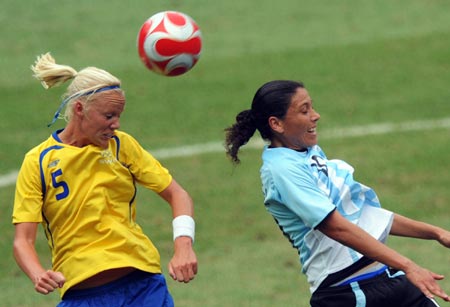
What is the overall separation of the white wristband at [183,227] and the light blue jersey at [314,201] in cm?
47

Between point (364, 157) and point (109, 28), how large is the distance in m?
6.70

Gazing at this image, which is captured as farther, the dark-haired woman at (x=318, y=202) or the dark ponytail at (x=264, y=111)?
the dark ponytail at (x=264, y=111)

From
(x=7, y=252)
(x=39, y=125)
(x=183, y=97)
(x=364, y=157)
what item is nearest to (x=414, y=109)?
(x=364, y=157)

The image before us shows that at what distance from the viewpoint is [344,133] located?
15.7 metres

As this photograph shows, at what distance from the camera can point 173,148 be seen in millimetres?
15227

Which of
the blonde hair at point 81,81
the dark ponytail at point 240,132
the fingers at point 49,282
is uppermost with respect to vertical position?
the blonde hair at point 81,81

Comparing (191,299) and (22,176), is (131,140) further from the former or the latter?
(191,299)

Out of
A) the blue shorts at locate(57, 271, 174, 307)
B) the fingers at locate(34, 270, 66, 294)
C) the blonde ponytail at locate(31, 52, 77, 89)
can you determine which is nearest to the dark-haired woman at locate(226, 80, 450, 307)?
the blue shorts at locate(57, 271, 174, 307)

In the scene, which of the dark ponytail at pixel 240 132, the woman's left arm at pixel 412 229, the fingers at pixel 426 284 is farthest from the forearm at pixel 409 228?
the dark ponytail at pixel 240 132

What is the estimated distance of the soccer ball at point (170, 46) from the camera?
29.8ft

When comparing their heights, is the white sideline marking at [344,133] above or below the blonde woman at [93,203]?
below

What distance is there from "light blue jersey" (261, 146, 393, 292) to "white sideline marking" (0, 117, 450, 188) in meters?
7.86

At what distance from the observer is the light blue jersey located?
22.5 feet

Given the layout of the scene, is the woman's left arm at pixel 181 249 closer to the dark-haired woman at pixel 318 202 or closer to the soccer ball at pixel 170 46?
the dark-haired woman at pixel 318 202
